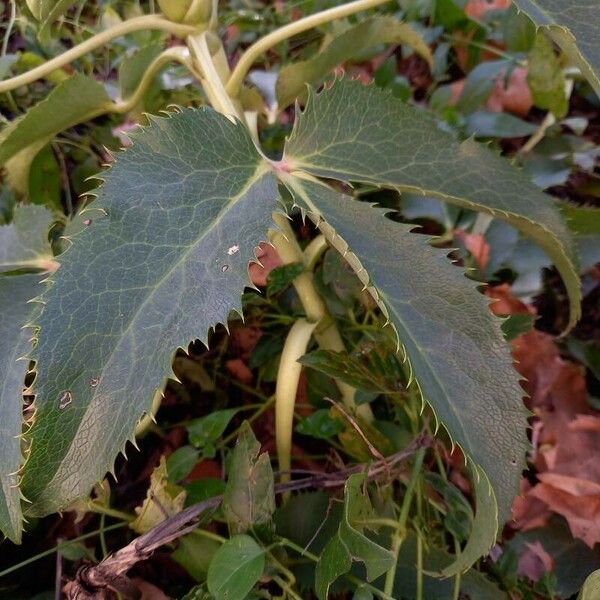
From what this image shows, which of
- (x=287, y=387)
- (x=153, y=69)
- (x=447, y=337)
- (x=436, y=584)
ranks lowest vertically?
(x=436, y=584)

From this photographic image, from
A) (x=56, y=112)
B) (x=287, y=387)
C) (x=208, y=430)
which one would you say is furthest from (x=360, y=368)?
(x=56, y=112)

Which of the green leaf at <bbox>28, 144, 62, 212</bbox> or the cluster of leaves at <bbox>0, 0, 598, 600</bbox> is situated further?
the green leaf at <bbox>28, 144, 62, 212</bbox>

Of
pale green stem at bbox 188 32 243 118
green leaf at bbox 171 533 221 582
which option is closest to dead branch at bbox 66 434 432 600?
green leaf at bbox 171 533 221 582

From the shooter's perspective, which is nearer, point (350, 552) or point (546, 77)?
point (350, 552)

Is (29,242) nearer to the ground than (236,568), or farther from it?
farther from it

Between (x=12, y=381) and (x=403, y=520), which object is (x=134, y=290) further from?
(x=403, y=520)

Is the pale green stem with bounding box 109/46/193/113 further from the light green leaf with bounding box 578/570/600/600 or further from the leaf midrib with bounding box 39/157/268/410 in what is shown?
the light green leaf with bounding box 578/570/600/600

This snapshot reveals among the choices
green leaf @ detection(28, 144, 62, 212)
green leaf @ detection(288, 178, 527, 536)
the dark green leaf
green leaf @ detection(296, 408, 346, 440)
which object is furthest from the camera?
the dark green leaf

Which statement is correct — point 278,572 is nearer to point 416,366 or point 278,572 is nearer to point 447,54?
point 416,366
